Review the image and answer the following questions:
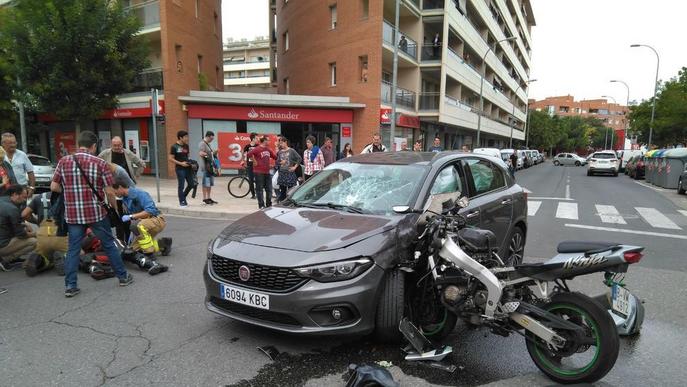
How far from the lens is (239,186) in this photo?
13609 mm

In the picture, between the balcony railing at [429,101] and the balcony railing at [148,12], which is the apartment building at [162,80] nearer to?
the balcony railing at [148,12]

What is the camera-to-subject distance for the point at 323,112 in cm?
2180

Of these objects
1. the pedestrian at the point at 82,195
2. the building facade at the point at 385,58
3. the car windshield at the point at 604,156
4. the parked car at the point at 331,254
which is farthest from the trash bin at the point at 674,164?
the pedestrian at the point at 82,195

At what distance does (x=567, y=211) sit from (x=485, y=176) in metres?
7.65

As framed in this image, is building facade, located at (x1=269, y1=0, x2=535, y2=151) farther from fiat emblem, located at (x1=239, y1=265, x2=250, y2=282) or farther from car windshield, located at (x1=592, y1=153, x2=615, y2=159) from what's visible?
fiat emblem, located at (x1=239, y1=265, x2=250, y2=282)

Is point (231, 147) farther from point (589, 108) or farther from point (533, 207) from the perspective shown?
point (589, 108)

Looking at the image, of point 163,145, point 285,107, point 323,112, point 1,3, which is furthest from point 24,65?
point 1,3

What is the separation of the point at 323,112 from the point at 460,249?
63.1 feet

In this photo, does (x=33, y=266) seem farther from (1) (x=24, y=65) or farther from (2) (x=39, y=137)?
(2) (x=39, y=137)

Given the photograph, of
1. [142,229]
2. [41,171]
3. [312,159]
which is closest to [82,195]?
[142,229]

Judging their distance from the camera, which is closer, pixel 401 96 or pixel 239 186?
pixel 239 186

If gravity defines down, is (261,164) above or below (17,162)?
below

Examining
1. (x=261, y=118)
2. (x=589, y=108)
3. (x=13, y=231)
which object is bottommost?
(x=13, y=231)

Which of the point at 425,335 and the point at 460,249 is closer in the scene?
the point at 460,249
